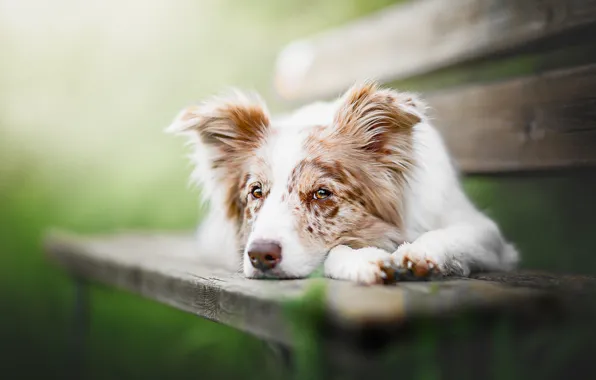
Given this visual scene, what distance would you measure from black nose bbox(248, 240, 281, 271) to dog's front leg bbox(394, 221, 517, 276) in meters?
0.29

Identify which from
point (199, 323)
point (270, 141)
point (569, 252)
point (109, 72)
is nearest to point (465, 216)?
point (270, 141)

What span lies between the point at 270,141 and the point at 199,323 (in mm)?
2323

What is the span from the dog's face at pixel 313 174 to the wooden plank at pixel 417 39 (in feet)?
2.53

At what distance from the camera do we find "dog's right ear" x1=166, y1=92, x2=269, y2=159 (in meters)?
1.97

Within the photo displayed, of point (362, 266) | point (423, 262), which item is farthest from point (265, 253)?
point (423, 262)

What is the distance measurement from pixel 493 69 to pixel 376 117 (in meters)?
1.76

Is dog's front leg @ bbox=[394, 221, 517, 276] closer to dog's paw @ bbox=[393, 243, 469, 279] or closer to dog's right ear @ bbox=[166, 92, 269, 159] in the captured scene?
dog's paw @ bbox=[393, 243, 469, 279]

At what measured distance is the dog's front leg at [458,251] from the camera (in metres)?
1.51

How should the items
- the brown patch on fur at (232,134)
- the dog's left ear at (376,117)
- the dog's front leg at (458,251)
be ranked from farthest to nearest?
the brown patch on fur at (232,134), the dog's left ear at (376,117), the dog's front leg at (458,251)

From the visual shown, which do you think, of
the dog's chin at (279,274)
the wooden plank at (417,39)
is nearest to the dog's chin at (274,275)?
the dog's chin at (279,274)

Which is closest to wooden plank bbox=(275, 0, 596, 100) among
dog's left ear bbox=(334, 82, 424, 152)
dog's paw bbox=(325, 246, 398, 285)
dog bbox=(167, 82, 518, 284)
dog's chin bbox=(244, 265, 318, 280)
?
dog bbox=(167, 82, 518, 284)

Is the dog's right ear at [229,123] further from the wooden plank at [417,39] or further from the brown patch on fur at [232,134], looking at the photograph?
the wooden plank at [417,39]

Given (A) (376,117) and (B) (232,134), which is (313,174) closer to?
(A) (376,117)

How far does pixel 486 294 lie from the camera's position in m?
1.27
